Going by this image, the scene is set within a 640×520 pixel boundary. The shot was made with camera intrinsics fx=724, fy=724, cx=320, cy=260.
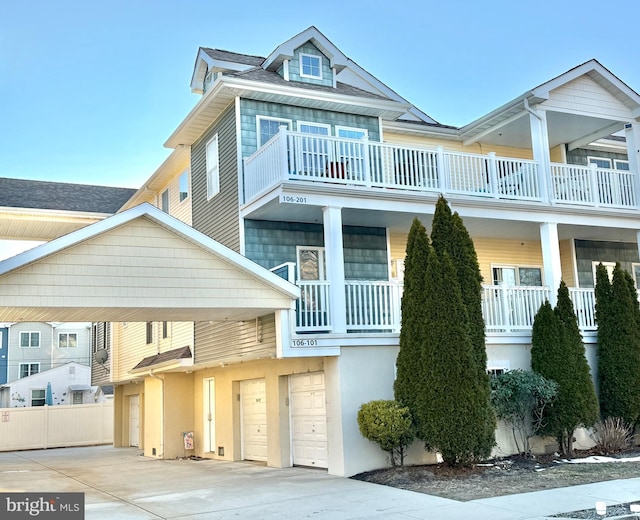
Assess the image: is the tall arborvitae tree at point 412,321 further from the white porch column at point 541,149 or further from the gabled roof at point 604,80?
the gabled roof at point 604,80

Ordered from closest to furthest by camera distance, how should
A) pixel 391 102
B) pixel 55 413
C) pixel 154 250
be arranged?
pixel 154 250 < pixel 391 102 < pixel 55 413

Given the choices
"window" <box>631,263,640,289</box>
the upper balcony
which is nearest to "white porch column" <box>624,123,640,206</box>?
the upper balcony

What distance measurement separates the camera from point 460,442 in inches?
512

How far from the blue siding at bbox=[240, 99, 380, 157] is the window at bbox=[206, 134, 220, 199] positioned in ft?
Result: 5.20

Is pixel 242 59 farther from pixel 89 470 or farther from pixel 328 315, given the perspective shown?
pixel 89 470

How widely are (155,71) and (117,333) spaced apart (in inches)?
384

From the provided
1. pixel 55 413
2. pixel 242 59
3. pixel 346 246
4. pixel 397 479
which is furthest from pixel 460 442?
pixel 55 413

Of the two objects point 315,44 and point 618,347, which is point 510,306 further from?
point 315,44

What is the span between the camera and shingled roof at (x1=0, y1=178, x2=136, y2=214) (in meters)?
21.9

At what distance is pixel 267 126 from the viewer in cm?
1706

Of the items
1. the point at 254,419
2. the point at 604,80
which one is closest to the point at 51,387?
the point at 254,419

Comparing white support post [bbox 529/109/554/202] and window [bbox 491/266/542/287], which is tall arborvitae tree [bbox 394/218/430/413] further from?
window [bbox 491/266/542/287]

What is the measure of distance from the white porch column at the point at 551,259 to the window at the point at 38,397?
3785 cm

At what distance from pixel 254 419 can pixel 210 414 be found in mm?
2957
